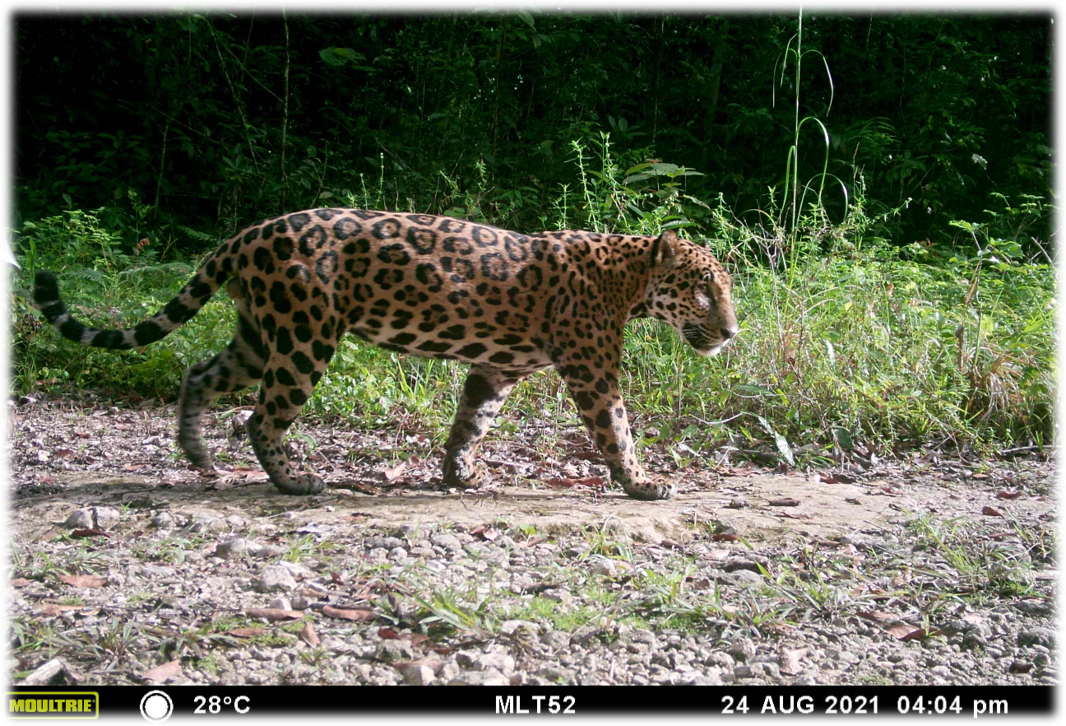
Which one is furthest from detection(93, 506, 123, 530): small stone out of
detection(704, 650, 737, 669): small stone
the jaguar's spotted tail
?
detection(704, 650, 737, 669): small stone

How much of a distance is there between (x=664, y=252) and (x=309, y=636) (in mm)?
3084

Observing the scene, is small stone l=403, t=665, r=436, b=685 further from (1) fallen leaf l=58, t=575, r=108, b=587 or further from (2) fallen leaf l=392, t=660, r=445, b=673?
(1) fallen leaf l=58, t=575, r=108, b=587

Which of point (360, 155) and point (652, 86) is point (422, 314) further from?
point (652, 86)

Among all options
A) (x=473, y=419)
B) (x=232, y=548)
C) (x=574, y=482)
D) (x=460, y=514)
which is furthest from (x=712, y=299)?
(x=232, y=548)

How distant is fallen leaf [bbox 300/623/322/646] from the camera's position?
3.23 m

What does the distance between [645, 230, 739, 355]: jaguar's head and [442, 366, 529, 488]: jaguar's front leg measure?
36.1 inches

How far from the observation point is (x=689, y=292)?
5.50 metres

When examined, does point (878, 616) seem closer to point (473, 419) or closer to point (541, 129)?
point (473, 419)

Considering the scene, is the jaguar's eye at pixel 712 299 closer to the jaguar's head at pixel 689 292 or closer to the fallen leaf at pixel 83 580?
the jaguar's head at pixel 689 292

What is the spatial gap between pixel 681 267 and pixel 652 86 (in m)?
7.54

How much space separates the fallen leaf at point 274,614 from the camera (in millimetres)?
3381

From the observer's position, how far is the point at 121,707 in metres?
2.85

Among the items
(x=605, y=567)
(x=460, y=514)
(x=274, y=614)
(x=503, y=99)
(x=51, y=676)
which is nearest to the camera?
(x=51, y=676)

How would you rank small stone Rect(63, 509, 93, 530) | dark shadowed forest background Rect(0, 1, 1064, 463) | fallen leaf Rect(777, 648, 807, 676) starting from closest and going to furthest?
fallen leaf Rect(777, 648, 807, 676) → small stone Rect(63, 509, 93, 530) → dark shadowed forest background Rect(0, 1, 1064, 463)
